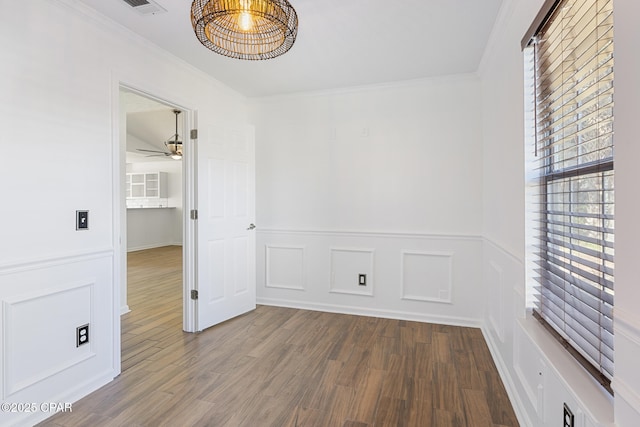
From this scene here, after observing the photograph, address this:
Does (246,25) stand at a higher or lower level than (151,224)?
higher

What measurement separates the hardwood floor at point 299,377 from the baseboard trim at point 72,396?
1.9 inches

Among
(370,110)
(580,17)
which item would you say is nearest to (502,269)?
(580,17)

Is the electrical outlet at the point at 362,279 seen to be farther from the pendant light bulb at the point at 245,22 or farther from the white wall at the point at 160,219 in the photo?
the white wall at the point at 160,219

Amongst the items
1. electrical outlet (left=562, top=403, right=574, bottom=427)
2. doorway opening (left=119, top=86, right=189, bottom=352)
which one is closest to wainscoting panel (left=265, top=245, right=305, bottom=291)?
doorway opening (left=119, top=86, right=189, bottom=352)

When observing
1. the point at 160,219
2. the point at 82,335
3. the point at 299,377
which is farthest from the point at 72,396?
the point at 160,219

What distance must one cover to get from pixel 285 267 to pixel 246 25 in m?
2.67

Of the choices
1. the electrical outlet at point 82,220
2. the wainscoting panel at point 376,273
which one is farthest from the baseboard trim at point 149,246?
the electrical outlet at point 82,220

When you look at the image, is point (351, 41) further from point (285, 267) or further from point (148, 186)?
point (148, 186)

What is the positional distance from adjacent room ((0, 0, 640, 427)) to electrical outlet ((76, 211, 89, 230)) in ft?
0.08

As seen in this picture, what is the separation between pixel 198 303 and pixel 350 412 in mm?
1757

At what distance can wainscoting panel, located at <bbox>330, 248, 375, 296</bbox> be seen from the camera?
138 inches

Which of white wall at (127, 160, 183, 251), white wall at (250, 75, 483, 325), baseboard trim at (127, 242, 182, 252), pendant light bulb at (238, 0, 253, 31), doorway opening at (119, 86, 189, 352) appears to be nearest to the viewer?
pendant light bulb at (238, 0, 253, 31)

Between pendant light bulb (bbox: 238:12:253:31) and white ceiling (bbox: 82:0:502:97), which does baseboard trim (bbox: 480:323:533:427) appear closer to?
white ceiling (bbox: 82:0:502:97)

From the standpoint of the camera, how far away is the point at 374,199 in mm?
3477
